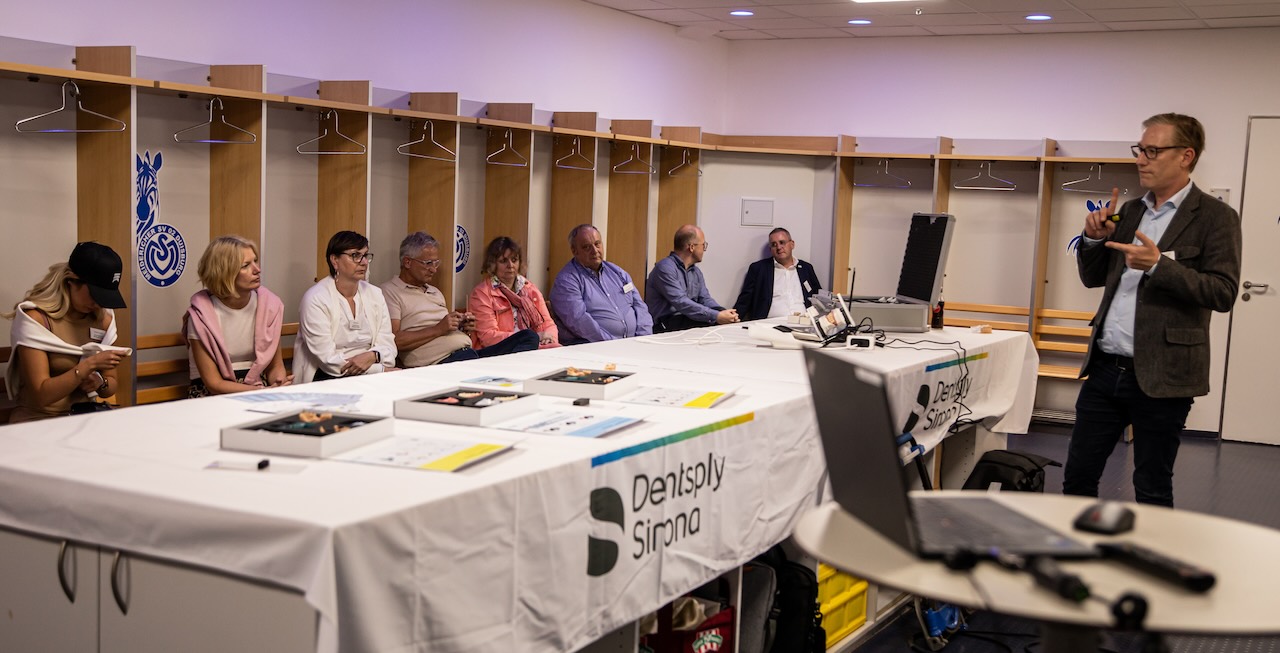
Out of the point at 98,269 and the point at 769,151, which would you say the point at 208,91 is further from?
the point at 769,151

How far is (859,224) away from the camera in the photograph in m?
8.28

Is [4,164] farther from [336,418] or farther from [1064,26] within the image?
[1064,26]

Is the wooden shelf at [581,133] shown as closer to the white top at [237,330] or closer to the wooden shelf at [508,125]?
the wooden shelf at [508,125]

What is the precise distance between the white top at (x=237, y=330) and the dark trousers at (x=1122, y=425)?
3.11 meters

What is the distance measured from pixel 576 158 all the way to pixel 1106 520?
556 cm

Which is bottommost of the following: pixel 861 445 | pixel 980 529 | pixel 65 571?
pixel 65 571

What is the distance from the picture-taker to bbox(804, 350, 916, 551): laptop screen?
146 cm

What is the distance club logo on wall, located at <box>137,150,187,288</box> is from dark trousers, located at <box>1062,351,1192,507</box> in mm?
3694

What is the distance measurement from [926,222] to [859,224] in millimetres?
3614

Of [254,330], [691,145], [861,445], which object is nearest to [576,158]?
[691,145]

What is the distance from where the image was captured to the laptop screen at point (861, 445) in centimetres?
146

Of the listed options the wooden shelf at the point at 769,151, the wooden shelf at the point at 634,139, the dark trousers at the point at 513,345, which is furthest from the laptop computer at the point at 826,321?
the wooden shelf at the point at 769,151

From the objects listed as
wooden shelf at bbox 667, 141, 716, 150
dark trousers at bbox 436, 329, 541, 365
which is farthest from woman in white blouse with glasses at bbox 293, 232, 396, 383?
wooden shelf at bbox 667, 141, 716, 150

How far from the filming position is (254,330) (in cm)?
445
